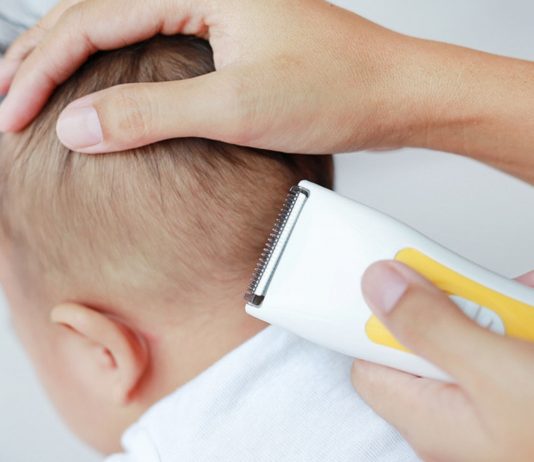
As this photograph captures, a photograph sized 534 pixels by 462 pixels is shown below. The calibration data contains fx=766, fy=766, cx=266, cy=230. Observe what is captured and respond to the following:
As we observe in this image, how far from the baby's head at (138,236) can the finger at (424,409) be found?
Answer: 156mm

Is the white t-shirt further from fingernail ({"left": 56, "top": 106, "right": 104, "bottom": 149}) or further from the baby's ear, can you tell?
fingernail ({"left": 56, "top": 106, "right": 104, "bottom": 149})

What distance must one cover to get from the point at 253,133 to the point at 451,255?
22 centimetres

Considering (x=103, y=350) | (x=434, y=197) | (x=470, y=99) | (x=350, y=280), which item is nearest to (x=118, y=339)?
(x=103, y=350)

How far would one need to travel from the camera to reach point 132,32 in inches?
31.4

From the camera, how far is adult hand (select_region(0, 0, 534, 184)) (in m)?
0.71

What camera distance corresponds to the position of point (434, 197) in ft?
4.61

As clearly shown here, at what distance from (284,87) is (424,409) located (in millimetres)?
327

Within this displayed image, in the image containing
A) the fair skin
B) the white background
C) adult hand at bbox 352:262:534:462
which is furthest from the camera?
the white background

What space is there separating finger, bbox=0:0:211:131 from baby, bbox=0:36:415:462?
2cm

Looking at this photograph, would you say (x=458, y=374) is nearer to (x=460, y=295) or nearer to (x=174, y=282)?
(x=460, y=295)

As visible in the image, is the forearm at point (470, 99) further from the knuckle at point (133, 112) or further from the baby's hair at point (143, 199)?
the knuckle at point (133, 112)

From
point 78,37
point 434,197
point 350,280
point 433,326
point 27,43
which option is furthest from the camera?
point 434,197

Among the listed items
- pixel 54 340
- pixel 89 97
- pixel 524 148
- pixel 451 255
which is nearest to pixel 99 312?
pixel 54 340

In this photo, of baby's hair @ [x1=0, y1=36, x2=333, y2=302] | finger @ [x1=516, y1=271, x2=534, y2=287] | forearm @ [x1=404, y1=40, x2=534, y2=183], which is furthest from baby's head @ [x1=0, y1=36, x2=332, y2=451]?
finger @ [x1=516, y1=271, x2=534, y2=287]
